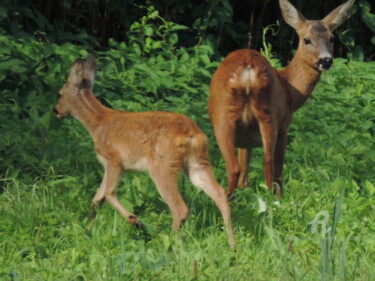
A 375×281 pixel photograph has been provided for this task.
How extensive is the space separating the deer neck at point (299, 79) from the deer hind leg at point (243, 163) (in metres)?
0.61

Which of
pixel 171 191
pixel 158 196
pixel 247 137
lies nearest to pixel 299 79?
pixel 247 137

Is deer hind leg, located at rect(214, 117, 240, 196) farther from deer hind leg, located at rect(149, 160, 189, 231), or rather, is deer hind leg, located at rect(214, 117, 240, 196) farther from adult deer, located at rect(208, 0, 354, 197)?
deer hind leg, located at rect(149, 160, 189, 231)

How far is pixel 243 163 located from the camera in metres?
7.46

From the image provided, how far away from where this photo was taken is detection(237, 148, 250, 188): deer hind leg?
727 centimetres

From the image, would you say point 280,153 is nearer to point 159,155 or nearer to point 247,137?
point 247,137

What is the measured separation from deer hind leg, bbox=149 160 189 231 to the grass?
3.0 inches

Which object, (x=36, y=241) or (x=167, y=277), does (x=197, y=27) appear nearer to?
(x=36, y=241)

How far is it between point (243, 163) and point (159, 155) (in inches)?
67.0

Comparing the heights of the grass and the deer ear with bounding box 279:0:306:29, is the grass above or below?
below

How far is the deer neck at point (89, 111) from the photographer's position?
21.5 ft

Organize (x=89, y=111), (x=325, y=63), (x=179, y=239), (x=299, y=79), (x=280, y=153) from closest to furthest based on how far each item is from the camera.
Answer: (x=179, y=239) < (x=89, y=111) < (x=280, y=153) < (x=325, y=63) < (x=299, y=79)

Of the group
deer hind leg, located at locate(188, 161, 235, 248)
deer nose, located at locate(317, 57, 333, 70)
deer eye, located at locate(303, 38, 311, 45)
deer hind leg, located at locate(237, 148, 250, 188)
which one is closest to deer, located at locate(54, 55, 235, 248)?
deer hind leg, located at locate(188, 161, 235, 248)

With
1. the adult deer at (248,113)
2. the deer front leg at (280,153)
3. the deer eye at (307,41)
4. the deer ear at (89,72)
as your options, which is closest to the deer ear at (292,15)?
the deer eye at (307,41)

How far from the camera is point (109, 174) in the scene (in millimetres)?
6160
